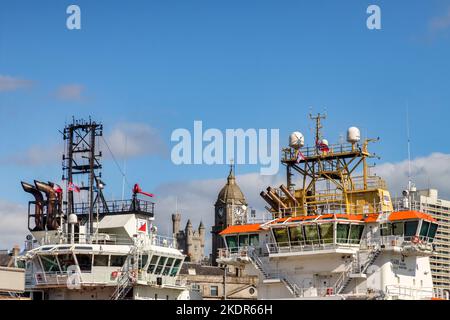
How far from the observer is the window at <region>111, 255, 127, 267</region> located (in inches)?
2672

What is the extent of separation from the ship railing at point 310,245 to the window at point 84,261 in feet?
50.9

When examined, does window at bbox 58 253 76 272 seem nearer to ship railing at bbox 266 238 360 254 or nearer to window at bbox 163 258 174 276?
window at bbox 163 258 174 276

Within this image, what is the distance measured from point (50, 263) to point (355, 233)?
85.5ft

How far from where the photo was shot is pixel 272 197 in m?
74.6

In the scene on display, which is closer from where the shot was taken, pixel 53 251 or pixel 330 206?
pixel 53 251

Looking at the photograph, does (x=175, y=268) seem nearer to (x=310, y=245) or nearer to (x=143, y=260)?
(x=143, y=260)

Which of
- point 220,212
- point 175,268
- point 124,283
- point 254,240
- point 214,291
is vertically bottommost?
point 214,291

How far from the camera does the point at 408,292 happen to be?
65.3 metres

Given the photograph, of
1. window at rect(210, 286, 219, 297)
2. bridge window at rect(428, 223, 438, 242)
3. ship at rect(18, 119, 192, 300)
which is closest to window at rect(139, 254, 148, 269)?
ship at rect(18, 119, 192, 300)

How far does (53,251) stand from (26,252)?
4852 millimetres

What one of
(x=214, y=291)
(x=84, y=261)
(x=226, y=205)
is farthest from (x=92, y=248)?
(x=226, y=205)
